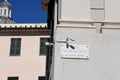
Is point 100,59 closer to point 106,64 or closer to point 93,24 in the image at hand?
point 106,64

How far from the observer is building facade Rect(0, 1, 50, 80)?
34.6 meters

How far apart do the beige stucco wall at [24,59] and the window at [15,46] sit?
0.28 m

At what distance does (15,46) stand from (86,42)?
87.4 feet

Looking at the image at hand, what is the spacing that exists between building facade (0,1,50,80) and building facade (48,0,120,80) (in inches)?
1012

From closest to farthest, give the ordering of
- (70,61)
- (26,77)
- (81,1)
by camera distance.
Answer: (70,61), (81,1), (26,77)

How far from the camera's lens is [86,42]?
8.37m

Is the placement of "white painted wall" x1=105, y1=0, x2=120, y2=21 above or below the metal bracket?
above

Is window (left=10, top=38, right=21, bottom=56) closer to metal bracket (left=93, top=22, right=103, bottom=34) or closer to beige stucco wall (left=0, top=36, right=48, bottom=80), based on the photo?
beige stucco wall (left=0, top=36, right=48, bottom=80)

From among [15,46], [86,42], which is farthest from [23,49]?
[86,42]

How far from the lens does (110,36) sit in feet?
27.8

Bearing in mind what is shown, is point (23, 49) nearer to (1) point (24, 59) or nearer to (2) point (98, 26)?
(1) point (24, 59)

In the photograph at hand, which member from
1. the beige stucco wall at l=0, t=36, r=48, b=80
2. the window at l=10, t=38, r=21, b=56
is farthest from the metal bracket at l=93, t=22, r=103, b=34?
the window at l=10, t=38, r=21, b=56

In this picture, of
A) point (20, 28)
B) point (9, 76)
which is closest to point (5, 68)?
point (9, 76)

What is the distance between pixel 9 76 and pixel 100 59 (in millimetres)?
26514
